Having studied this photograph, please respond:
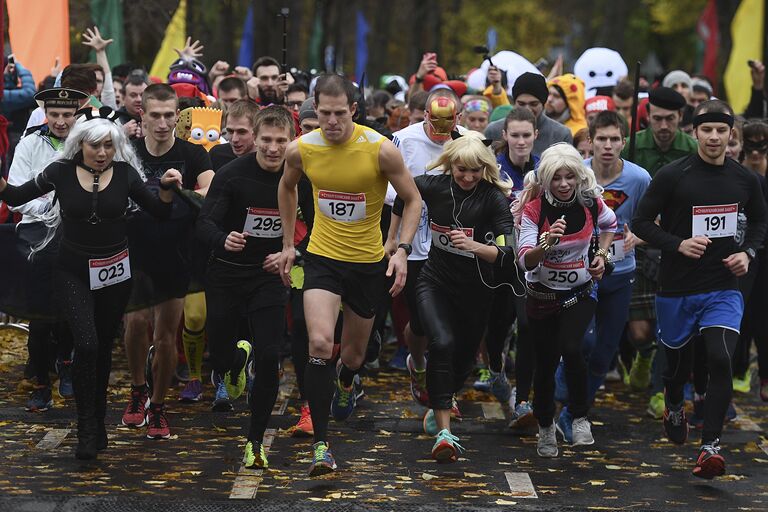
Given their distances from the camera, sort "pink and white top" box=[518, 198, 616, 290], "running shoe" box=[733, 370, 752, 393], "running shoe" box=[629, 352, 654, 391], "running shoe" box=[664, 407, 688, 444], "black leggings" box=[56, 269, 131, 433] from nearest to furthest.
Result: "black leggings" box=[56, 269, 131, 433], "pink and white top" box=[518, 198, 616, 290], "running shoe" box=[664, 407, 688, 444], "running shoe" box=[629, 352, 654, 391], "running shoe" box=[733, 370, 752, 393]

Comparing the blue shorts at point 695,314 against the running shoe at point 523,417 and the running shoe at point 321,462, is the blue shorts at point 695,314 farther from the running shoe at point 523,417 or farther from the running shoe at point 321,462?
the running shoe at point 321,462

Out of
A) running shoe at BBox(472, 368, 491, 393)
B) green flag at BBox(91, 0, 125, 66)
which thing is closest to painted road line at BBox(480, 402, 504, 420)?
running shoe at BBox(472, 368, 491, 393)

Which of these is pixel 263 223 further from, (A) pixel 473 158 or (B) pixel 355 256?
(A) pixel 473 158

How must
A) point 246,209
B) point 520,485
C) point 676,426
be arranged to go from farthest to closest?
point 676,426, point 246,209, point 520,485

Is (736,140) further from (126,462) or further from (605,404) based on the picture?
(126,462)

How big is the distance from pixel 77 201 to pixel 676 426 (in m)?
4.00

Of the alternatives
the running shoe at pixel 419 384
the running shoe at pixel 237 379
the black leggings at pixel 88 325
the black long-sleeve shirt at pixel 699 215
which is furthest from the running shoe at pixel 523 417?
the black leggings at pixel 88 325

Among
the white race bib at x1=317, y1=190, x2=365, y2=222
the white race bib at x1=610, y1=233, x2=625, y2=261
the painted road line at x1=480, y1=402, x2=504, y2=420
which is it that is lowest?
the painted road line at x1=480, y1=402, x2=504, y2=420

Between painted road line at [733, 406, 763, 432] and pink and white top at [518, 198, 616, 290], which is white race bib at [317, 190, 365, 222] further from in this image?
painted road line at [733, 406, 763, 432]

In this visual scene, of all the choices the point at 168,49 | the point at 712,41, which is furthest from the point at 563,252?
the point at 712,41

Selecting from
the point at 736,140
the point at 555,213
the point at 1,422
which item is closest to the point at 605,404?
the point at 736,140

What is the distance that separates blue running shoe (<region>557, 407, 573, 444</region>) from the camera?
10.3m

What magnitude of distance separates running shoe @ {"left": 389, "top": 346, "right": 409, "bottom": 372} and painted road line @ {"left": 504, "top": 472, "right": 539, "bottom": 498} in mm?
4422

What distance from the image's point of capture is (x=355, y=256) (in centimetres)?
899
